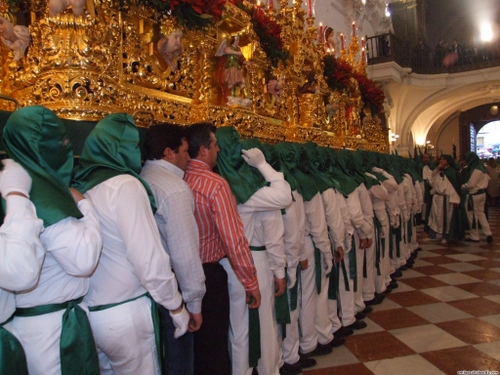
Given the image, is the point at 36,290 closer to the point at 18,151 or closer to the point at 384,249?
the point at 18,151

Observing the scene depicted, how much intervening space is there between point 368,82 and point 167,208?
641 cm

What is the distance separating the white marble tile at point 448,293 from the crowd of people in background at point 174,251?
2.91ft

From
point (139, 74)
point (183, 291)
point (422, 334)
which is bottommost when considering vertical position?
point (422, 334)

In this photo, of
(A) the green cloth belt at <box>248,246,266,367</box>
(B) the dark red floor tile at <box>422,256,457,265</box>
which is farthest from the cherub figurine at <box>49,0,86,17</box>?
(B) the dark red floor tile at <box>422,256,457,265</box>

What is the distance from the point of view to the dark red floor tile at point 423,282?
499cm

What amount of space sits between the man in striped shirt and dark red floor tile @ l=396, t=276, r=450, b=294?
3.38 metres

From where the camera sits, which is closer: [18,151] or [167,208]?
[18,151]

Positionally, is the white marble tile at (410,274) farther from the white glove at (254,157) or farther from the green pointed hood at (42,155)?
the green pointed hood at (42,155)

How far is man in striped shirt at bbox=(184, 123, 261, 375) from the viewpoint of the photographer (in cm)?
221

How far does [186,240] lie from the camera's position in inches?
74.7

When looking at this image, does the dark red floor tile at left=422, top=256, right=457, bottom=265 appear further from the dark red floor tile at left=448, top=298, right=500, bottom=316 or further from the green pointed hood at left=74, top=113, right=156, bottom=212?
the green pointed hood at left=74, top=113, right=156, bottom=212

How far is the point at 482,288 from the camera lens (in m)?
4.79

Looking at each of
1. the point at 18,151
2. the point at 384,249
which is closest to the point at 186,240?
the point at 18,151

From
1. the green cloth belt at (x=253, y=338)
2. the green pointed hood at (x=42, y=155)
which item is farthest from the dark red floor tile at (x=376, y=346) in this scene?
the green pointed hood at (x=42, y=155)
